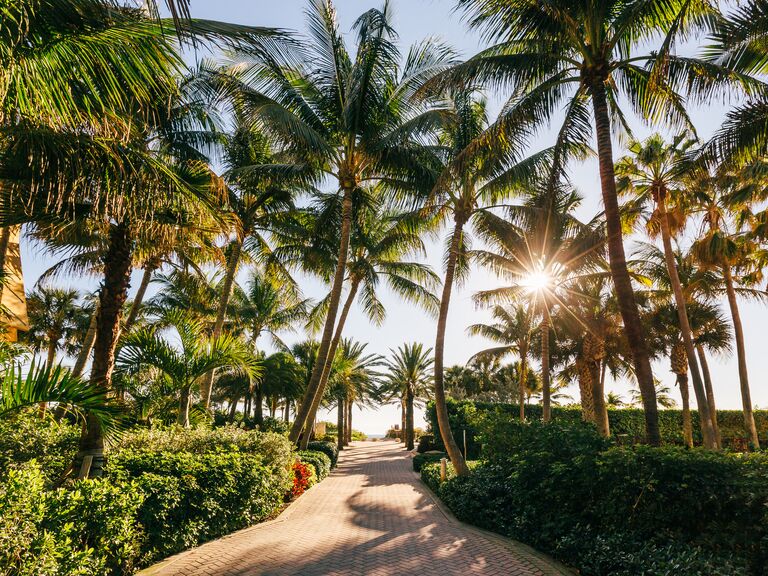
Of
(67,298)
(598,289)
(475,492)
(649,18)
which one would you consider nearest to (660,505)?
(475,492)

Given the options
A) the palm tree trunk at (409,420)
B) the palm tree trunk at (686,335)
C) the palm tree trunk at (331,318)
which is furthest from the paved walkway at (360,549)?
the palm tree trunk at (409,420)

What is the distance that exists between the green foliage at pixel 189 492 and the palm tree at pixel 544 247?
930 centimetres

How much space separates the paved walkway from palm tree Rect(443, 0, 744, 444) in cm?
337

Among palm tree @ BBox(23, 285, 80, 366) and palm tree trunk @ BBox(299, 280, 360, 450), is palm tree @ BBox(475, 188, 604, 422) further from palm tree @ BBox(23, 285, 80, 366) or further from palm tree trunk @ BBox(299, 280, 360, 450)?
palm tree @ BBox(23, 285, 80, 366)

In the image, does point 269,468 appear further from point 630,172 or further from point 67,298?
point 67,298

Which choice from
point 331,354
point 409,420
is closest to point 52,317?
point 331,354

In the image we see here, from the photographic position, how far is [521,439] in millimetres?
9641

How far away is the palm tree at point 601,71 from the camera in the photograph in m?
8.09

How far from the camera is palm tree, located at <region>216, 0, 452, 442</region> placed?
1314cm

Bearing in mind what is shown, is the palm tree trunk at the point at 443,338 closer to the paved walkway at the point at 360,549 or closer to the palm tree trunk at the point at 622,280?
the paved walkway at the point at 360,549

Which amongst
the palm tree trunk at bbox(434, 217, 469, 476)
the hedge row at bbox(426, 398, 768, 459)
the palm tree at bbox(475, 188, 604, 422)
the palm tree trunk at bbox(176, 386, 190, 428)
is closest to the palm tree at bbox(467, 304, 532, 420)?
the hedge row at bbox(426, 398, 768, 459)

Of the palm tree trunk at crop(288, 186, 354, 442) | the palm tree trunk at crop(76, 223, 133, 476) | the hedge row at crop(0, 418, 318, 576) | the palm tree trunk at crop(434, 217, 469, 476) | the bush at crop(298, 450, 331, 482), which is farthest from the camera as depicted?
the bush at crop(298, 450, 331, 482)

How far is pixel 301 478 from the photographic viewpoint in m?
13.9

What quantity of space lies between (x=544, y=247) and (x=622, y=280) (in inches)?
170
